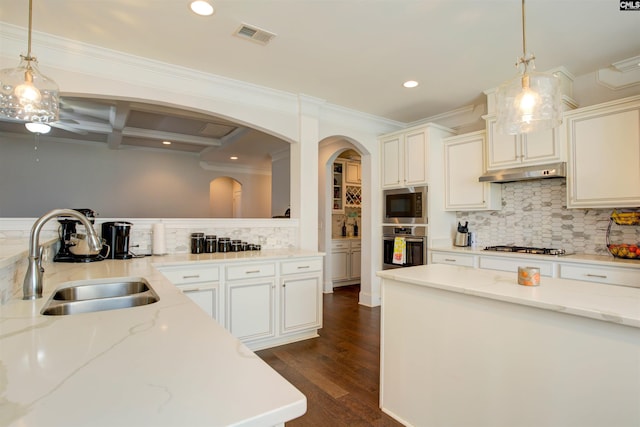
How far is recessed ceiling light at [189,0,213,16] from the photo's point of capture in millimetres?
2110

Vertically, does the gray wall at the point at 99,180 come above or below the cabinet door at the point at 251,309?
above

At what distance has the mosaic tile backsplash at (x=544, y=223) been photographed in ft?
9.99

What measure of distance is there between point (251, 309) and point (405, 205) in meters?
2.31

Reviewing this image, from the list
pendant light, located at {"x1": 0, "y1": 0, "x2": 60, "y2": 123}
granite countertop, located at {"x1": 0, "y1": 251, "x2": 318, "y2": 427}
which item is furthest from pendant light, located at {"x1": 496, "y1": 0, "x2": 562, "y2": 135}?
pendant light, located at {"x1": 0, "y1": 0, "x2": 60, "y2": 123}

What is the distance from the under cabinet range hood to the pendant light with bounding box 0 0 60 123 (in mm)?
3685

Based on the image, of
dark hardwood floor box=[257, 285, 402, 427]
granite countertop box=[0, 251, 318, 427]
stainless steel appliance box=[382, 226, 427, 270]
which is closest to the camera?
granite countertop box=[0, 251, 318, 427]

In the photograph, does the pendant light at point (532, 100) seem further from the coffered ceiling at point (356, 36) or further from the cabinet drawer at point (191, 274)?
the cabinet drawer at point (191, 274)

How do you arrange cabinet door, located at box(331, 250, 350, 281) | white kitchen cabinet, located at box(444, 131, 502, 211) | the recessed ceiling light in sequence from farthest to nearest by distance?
cabinet door, located at box(331, 250, 350, 281), white kitchen cabinet, located at box(444, 131, 502, 211), the recessed ceiling light

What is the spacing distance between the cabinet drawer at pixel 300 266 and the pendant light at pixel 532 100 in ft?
6.74

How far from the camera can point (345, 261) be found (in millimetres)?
5688

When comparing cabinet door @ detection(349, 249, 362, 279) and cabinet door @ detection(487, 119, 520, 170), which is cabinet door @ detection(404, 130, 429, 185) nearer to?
cabinet door @ detection(487, 119, 520, 170)

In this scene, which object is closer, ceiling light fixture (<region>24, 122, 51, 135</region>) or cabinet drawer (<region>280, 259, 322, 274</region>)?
ceiling light fixture (<region>24, 122, 51, 135</region>)

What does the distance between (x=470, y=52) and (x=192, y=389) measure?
306 centimetres

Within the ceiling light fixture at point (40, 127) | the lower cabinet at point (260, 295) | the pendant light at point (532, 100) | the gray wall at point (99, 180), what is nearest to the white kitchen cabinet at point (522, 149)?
the pendant light at point (532, 100)
